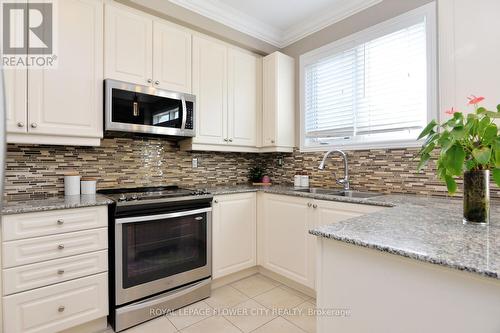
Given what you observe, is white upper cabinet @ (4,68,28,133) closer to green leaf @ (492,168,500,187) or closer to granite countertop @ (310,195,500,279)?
granite countertop @ (310,195,500,279)

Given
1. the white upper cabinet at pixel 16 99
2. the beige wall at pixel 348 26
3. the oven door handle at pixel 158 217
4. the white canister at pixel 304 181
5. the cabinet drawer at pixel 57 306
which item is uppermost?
the beige wall at pixel 348 26

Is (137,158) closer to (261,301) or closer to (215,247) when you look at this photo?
(215,247)

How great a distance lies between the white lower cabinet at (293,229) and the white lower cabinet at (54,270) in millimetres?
1396

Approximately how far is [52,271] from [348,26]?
3.11m

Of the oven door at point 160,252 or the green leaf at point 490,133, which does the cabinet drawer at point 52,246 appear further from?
the green leaf at point 490,133

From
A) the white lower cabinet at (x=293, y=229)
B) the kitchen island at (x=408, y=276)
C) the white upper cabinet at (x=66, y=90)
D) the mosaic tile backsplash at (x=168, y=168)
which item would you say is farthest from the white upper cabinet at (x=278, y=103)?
the kitchen island at (x=408, y=276)

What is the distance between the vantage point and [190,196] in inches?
82.6

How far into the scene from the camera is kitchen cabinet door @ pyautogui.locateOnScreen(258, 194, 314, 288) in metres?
2.19

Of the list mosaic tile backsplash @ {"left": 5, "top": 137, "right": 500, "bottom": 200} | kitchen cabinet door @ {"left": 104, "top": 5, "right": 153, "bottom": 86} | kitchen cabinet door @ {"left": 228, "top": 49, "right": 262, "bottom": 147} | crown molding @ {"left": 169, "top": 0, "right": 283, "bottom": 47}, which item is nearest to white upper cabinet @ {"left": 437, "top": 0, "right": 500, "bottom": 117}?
mosaic tile backsplash @ {"left": 5, "top": 137, "right": 500, "bottom": 200}

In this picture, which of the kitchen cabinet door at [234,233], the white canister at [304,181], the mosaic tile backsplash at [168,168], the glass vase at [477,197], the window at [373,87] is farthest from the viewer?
the white canister at [304,181]

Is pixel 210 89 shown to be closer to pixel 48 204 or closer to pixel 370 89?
pixel 370 89

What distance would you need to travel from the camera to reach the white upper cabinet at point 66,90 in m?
1.68

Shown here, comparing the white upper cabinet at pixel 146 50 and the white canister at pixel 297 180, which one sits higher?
the white upper cabinet at pixel 146 50

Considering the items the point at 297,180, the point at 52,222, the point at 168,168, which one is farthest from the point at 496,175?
the point at 168,168
